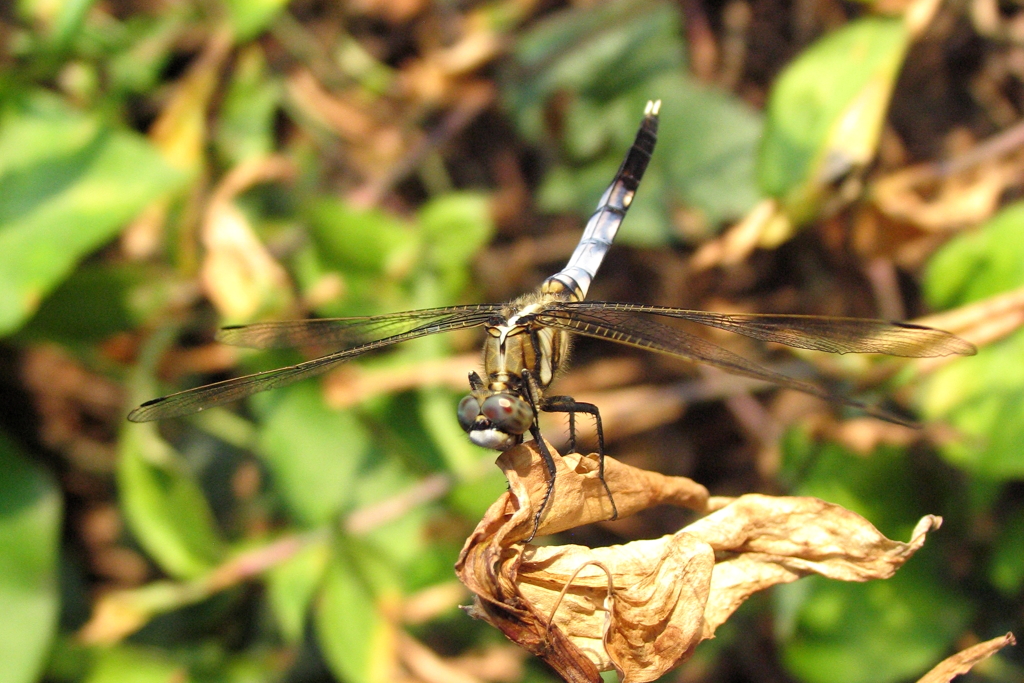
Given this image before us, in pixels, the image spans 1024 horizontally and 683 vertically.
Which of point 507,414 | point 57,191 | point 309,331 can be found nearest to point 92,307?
point 57,191

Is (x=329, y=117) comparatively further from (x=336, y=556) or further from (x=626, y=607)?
(x=626, y=607)

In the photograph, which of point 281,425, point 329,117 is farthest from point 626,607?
point 329,117

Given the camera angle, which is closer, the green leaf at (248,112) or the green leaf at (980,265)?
the green leaf at (980,265)

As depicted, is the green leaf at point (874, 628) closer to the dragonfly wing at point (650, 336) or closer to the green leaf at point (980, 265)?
the green leaf at point (980, 265)

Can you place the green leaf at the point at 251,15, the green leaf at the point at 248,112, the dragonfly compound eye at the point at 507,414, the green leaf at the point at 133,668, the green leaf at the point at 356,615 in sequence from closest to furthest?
the dragonfly compound eye at the point at 507,414 → the green leaf at the point at 356,615 → the green leaf at the point at 133,668 → the green leaf at the point at 251,15 → the green leaf at the point at 248,112

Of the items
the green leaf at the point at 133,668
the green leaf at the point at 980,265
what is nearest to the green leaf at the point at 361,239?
the green leaf at the point at 133,668

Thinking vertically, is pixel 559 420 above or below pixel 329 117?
below

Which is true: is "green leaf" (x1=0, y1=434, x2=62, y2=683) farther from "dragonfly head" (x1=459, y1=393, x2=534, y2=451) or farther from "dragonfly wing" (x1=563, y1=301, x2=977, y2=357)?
"dragonfly wing" (x1=563, y1=301, x2=977, y2=357)

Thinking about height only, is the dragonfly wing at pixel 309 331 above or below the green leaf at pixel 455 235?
below
